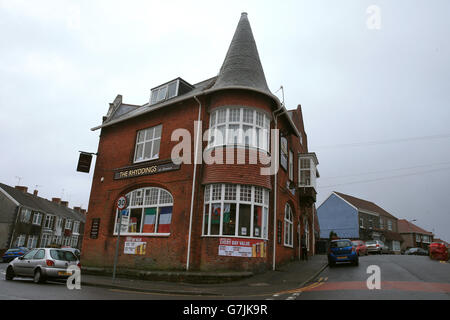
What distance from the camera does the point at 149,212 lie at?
18078 mm

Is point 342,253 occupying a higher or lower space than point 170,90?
lower

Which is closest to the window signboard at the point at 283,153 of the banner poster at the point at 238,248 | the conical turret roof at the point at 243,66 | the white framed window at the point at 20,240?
the conical turret roof at the point at 243,66

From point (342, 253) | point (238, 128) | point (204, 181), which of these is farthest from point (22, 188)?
point (342, 253)

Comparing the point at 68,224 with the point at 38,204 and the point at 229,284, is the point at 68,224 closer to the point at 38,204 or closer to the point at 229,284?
the point at 38,204

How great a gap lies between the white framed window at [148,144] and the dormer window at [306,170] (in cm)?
1155

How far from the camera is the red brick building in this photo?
601 inches

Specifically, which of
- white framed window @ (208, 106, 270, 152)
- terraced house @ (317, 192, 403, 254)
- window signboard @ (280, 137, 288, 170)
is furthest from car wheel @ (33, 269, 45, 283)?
terraced house @ (317, 192, 403, 254)

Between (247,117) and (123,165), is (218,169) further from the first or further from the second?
(123,165)

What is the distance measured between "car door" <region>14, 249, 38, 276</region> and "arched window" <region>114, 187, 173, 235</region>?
4.52 meters

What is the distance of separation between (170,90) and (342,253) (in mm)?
14041

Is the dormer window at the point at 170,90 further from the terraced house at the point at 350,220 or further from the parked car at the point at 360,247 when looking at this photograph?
the terraced house at the point at 350,220

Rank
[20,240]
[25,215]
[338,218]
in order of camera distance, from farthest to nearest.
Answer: [338,218] < [25,215] < [20,240]

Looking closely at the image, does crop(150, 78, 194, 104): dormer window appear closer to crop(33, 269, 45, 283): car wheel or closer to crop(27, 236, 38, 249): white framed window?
crop(33, 269, 45, 283): car wheel
